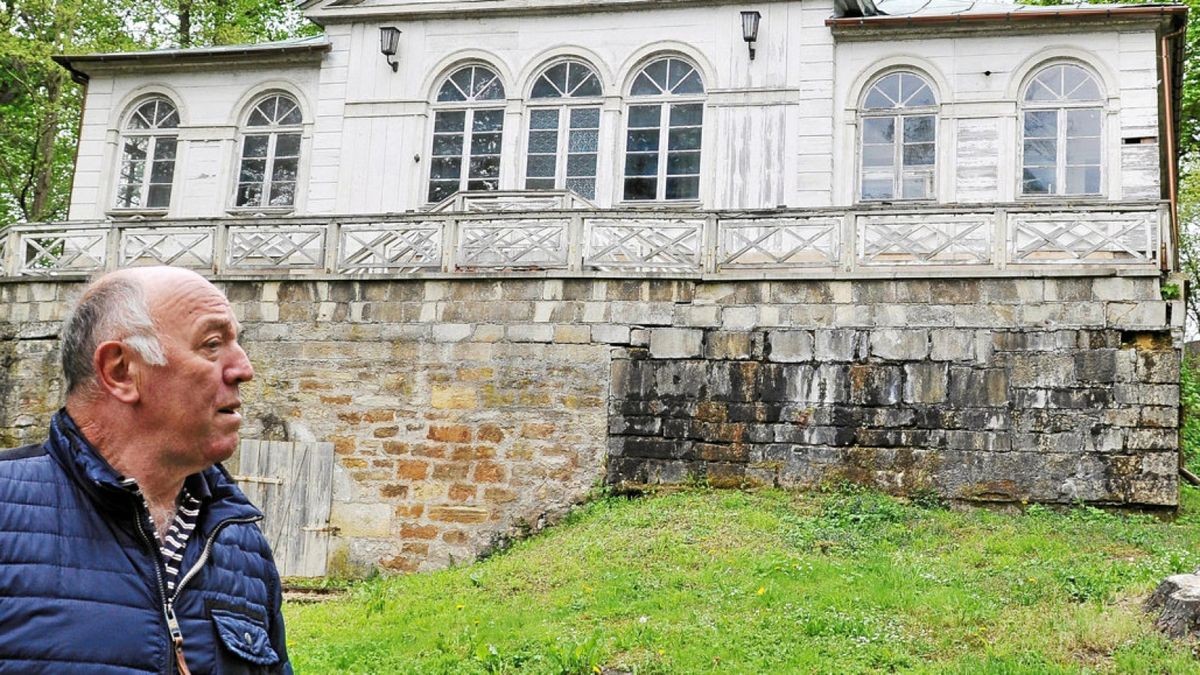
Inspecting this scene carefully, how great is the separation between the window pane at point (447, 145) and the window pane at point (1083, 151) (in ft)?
26.3

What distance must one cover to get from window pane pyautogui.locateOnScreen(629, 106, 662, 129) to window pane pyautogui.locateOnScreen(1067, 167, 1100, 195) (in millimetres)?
5290

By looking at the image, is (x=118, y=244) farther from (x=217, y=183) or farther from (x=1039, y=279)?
(x=1039, y=279)

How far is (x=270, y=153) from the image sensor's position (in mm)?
17688

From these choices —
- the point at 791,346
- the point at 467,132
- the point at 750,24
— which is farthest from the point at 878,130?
the point at 467,132

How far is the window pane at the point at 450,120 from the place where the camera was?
16844mm

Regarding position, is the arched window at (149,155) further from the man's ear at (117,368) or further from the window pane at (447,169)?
the man's ear at (117,368)

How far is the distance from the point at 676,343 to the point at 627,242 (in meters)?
1.41

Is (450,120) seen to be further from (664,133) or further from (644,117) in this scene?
(664,133)

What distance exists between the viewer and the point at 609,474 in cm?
1297

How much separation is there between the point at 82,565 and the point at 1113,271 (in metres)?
11.4

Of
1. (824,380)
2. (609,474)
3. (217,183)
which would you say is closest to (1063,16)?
(824,380)

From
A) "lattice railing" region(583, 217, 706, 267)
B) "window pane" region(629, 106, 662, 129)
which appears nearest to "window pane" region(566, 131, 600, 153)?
"window pane" region(629, 106, 662, 129)

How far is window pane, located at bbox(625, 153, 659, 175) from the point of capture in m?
16.1

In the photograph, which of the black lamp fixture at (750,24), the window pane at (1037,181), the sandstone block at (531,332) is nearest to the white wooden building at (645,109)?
the window pane at (1037,181)
